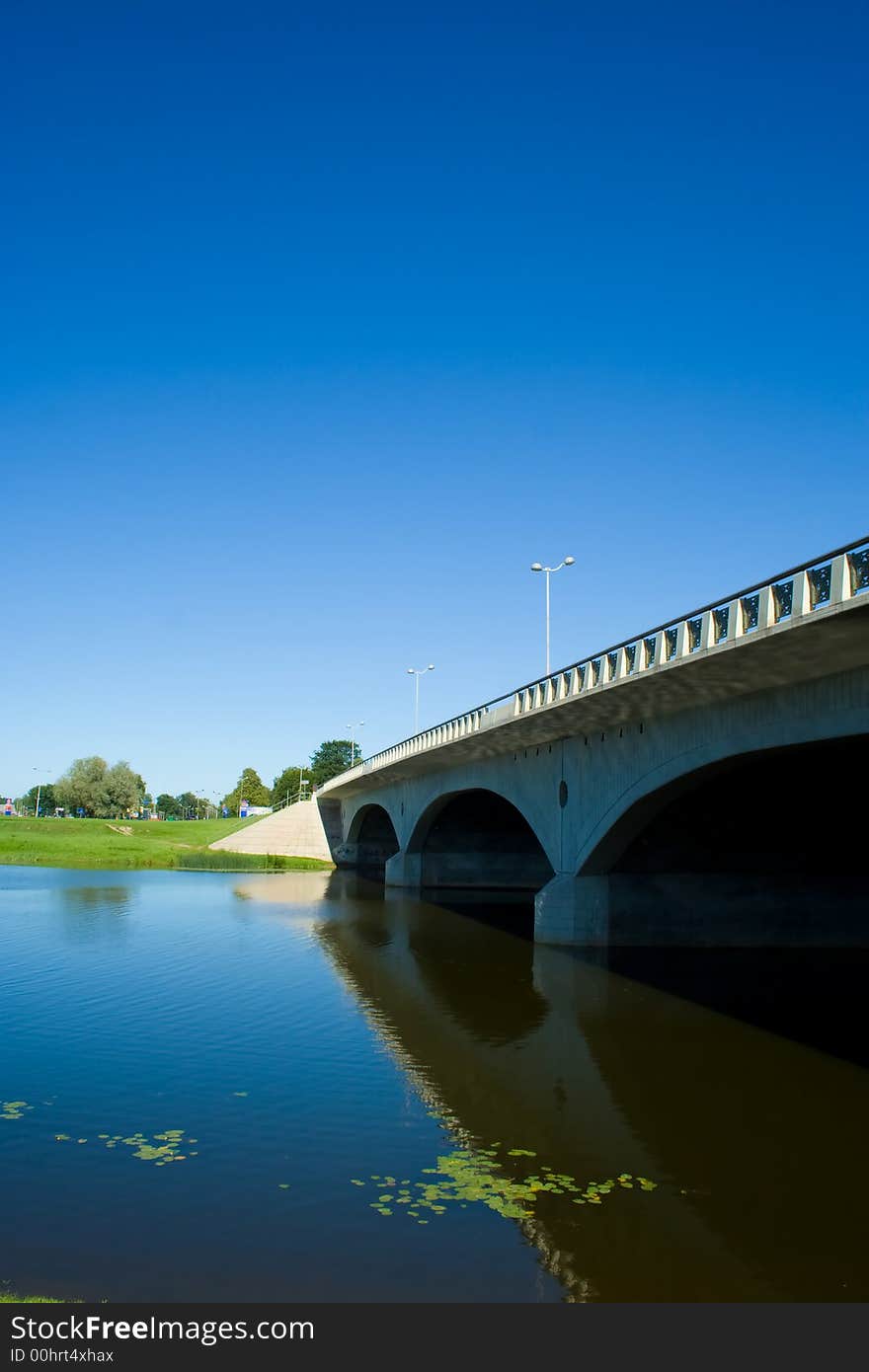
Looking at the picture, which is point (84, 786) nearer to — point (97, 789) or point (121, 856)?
point (97, 789)

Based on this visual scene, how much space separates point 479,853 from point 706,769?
37.6 metres

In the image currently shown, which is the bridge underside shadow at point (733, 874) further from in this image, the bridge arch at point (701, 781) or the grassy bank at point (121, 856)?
the grassy bank at point (121, 856)

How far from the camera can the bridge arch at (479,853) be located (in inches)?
2413

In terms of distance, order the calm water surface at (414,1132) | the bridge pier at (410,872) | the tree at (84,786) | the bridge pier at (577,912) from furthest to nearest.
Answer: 1. the tree at (84,786)
2. the bridge pier at (410,872)
3. the bridge pier at (577,912)
4. the calm water surface at (414,1132)

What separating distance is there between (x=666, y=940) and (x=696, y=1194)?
21828 millimetres

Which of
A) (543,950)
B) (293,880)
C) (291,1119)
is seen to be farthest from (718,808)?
(293,880)

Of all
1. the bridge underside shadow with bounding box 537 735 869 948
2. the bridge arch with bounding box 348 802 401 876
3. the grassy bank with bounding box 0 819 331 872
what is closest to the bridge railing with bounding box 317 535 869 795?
the bridge underside shadow with bounding box 537 735 869 948

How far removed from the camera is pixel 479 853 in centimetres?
6312

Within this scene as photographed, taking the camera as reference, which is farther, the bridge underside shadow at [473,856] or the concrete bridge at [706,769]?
the bridge underside shadow at [473,856]

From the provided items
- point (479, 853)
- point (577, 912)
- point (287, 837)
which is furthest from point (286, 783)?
point (577, 912)

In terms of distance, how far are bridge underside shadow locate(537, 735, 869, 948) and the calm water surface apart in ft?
13.6

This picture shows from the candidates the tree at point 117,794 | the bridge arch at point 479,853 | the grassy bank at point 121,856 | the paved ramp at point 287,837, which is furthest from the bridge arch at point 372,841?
the tree at point 117,794

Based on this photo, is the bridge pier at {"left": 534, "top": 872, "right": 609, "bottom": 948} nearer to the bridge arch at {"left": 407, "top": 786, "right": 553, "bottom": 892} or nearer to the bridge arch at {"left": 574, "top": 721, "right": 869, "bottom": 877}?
the bridge arch at {"left": 574, "top": 721, "right": 869, "bottom": 877}

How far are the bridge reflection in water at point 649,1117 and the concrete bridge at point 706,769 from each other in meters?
4.61
